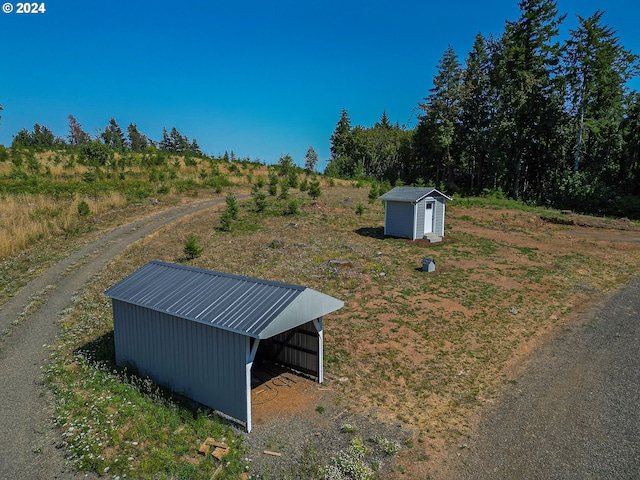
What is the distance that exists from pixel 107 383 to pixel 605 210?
3694cm

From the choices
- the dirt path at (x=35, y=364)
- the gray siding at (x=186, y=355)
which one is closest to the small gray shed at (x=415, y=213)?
the dirt path at (x=35, y=364)

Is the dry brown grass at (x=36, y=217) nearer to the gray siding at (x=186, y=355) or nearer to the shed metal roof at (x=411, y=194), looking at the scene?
the gray siding at (x=186, y=355)

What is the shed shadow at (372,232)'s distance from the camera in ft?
71.4

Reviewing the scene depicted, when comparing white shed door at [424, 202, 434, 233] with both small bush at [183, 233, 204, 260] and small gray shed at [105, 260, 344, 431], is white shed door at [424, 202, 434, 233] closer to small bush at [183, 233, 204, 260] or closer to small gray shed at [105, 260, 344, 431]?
small bush at [183, 233, 204, 260]

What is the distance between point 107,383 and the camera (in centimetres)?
847

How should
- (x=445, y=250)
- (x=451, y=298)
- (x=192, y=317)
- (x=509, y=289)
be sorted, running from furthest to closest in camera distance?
(x=445, y=250) → (x=509, y=289) → (x=451, y=298) → (x=192, y=317)

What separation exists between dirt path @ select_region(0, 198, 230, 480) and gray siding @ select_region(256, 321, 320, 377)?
4511mm

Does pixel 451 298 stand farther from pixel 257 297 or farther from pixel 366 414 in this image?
pixel 257 297

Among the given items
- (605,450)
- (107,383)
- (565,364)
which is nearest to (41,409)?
(107,383)

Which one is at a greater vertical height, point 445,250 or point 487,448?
point 445,250

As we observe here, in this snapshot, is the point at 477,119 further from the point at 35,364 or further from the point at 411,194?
the point at 35,364

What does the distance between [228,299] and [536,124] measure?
4089 centimetres

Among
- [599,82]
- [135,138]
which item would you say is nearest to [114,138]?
[135,138]

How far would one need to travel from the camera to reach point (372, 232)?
74.4 ft
